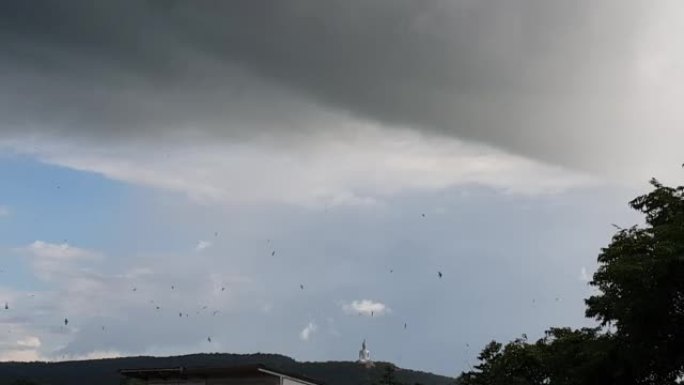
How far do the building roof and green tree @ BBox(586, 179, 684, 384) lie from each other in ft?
49.0

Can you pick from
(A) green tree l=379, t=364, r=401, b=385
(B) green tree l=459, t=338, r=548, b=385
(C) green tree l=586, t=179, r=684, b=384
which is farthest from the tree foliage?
(A) green tree l=379, t=364, r=401, b=385

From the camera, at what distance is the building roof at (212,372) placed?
121 feet

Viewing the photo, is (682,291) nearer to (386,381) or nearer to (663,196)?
(663,196)

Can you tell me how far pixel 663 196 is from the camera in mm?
32344

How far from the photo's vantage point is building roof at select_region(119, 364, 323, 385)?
36875 millimetres

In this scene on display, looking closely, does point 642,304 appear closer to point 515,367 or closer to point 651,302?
point 651,302

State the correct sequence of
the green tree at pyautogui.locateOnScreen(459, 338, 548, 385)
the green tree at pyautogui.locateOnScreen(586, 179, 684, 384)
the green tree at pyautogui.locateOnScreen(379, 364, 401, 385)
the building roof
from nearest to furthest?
the green tree at pyautogui.locateOnScreen(586, 179, 684, 384) → the building roof → the green tree at pyautogui.locateOnScreen(459, 338, 548, 385) → the green tree at pyautogui.locateOnScreen(379, 364, 401, 385)

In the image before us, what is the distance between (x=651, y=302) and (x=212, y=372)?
20312mm

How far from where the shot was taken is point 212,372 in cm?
3809

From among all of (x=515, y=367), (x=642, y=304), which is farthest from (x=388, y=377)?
(x=642, y=304)

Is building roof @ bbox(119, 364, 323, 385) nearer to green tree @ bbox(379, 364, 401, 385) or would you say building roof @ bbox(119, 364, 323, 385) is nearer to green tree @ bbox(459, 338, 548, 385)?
green tree @ bbox(459, 338, 548, 385)

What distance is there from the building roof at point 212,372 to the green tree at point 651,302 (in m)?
14.9

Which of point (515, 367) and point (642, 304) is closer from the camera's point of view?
point (642, 304)

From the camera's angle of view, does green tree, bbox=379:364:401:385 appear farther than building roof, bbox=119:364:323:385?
Yes
